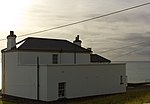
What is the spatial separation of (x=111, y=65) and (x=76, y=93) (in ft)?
21.6

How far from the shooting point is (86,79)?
112 feet

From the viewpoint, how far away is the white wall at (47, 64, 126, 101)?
31.1 metres

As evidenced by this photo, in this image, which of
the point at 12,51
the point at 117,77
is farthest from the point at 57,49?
the point at 117,77

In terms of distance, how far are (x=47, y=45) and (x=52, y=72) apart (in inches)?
291

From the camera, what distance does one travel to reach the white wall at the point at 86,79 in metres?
31.1

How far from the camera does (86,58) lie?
40.9 m

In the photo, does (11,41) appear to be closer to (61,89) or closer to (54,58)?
(54,58)

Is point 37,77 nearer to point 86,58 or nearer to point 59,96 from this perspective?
point 59,96

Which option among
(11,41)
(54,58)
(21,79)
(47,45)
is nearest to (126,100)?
(21,79)

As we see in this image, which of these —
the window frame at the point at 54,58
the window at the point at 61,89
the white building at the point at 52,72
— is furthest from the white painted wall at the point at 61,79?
the window frame at the point at 54,58

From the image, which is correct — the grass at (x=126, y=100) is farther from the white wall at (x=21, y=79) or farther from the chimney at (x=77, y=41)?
the chimney at (x=77, y=41)

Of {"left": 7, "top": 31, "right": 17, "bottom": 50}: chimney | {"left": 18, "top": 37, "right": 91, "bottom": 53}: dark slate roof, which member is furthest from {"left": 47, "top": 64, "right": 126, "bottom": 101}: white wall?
{"left": 7, "top": 31, "right": 17, "bottom": 50}: chimney

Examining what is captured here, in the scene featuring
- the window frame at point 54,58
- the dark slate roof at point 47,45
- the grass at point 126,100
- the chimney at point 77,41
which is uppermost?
the chimney at point 77,41

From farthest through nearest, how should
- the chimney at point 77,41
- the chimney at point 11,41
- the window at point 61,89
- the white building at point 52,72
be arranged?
the chimney at point 77,41 → the chimney at point 11,41 → the window at point 61,89 → the white building at point 52,72
